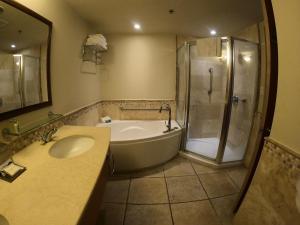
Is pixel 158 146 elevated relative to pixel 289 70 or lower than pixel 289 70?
lower

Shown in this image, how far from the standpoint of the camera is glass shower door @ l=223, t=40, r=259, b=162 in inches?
86.0

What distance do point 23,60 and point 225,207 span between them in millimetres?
2296

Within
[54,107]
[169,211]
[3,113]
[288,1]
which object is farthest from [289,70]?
[54,107]

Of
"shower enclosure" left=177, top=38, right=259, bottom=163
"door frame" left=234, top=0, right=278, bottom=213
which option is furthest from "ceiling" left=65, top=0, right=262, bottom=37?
"door frame" left=234, top=0, right=278, bottom=213

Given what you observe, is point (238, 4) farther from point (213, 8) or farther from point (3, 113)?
point (3, 113)

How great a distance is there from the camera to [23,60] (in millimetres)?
1158

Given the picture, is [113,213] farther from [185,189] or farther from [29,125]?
[29,125]

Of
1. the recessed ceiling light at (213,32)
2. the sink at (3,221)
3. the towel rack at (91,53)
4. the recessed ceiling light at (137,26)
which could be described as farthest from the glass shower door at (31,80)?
the recessed ceiling light at (213,32)

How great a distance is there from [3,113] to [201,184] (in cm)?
208

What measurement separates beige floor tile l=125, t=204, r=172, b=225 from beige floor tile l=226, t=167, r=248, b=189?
1.04m

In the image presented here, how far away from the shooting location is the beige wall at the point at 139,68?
2844mm

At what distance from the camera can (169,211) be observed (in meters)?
1.54

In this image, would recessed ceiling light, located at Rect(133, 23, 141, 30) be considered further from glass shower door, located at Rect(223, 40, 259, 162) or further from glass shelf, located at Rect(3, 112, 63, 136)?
glass shelf, located at Rect(3, 112, 63, 136)

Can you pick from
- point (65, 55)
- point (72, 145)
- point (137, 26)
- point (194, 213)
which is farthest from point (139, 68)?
point (194, 213)
